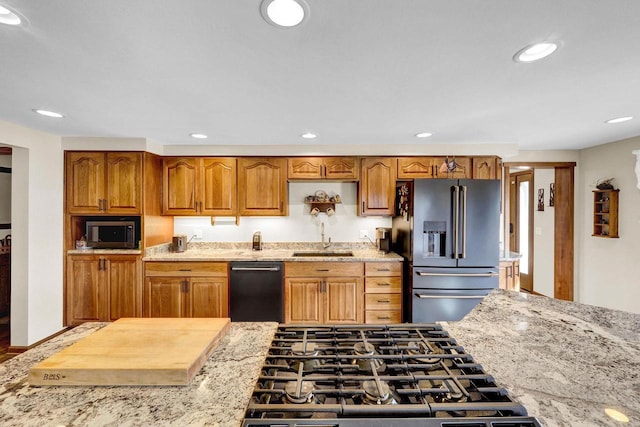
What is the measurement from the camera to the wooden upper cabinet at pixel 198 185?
3.38 m

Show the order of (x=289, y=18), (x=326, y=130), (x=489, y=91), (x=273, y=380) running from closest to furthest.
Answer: (x=273, y=380) < (x=289, y=18) < (x=489, y=91) < (x=326, y=130)

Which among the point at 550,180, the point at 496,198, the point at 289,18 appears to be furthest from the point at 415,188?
the point at 550,180

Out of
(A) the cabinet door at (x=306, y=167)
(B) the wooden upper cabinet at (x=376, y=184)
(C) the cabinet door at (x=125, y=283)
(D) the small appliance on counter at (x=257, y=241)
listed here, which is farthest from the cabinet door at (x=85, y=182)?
(B) the wooden upper cabinet at (x=376, y=184)

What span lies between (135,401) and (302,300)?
244cm

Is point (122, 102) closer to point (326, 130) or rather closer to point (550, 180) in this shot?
point (326, 130)

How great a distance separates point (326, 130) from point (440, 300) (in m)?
2.12

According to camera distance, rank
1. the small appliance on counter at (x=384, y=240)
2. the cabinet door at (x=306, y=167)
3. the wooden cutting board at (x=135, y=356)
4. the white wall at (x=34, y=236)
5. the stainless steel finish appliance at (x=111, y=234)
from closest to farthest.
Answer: the wooden cutting board at (x=135, y=356) → the white wall at (x=34, y=236) → the stainless steel finish appliance at (x=111, y=234) → the cabinet door at (x=306, y=167) → the small appliance on counter at (x=384, y=240)

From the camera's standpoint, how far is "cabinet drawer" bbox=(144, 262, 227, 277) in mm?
3086

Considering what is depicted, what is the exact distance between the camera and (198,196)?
3383 millimetres

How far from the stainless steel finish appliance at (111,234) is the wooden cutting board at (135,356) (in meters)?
2.48

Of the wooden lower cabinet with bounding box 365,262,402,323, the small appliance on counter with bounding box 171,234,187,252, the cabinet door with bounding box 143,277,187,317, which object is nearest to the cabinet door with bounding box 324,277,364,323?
the wooden lower cabinet with bounding box 365,262,402,323

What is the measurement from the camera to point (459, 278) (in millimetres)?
2949

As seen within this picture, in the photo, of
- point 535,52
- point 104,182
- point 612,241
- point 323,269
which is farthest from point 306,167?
point 612,241

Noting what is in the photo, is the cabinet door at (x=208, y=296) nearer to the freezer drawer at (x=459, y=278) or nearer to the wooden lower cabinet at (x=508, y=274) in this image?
the freezer drawer at (x=459, y=278)
